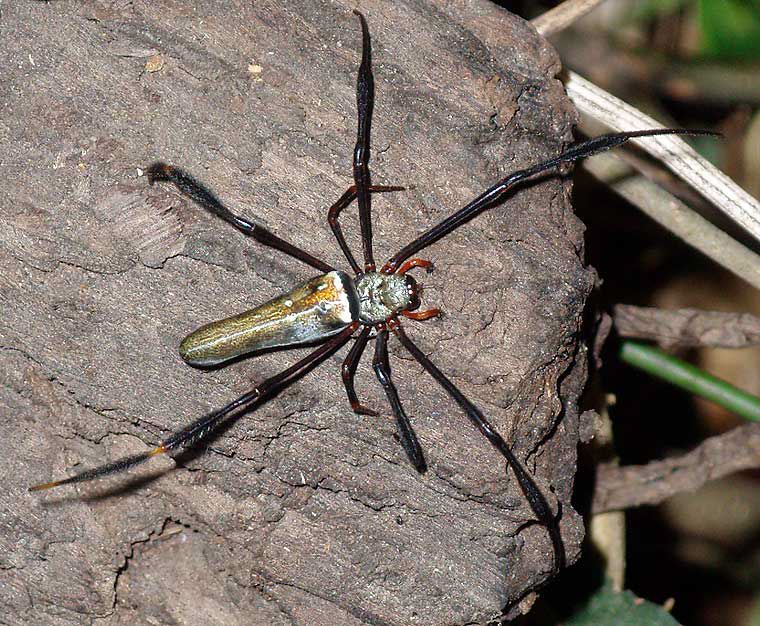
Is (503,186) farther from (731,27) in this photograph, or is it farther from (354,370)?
(731,27)

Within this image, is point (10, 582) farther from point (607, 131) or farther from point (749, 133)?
point (749, 133)

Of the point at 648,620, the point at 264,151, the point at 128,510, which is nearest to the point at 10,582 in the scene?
the point at 128,510

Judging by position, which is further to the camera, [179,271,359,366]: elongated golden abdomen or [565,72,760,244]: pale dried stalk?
[565,72,760,244]: pale dried stalk

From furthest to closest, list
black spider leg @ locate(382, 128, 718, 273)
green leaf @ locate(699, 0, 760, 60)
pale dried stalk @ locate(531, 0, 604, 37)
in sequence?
green leaf @ locate(699, 0, 760, 60) < pale dried stalk @ locate(531, 0, 604, 37) < black spider leg @ locate(382, 128, 718, 273)

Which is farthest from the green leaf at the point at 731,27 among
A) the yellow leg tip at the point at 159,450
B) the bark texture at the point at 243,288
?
the yellow leg tip at the point at 159,450

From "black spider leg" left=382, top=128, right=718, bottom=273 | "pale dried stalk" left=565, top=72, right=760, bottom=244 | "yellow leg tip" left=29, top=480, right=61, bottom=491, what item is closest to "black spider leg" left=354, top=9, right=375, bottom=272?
"black spider leg" left=382, top=128, right=718, bottom=273

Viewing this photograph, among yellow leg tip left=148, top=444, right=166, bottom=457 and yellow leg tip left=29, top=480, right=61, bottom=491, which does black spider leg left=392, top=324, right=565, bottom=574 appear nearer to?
yellow leg tip left=148, top=444, right=166, bottom=457

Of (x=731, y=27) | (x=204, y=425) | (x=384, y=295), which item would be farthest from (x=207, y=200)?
(x=731, y=27)
